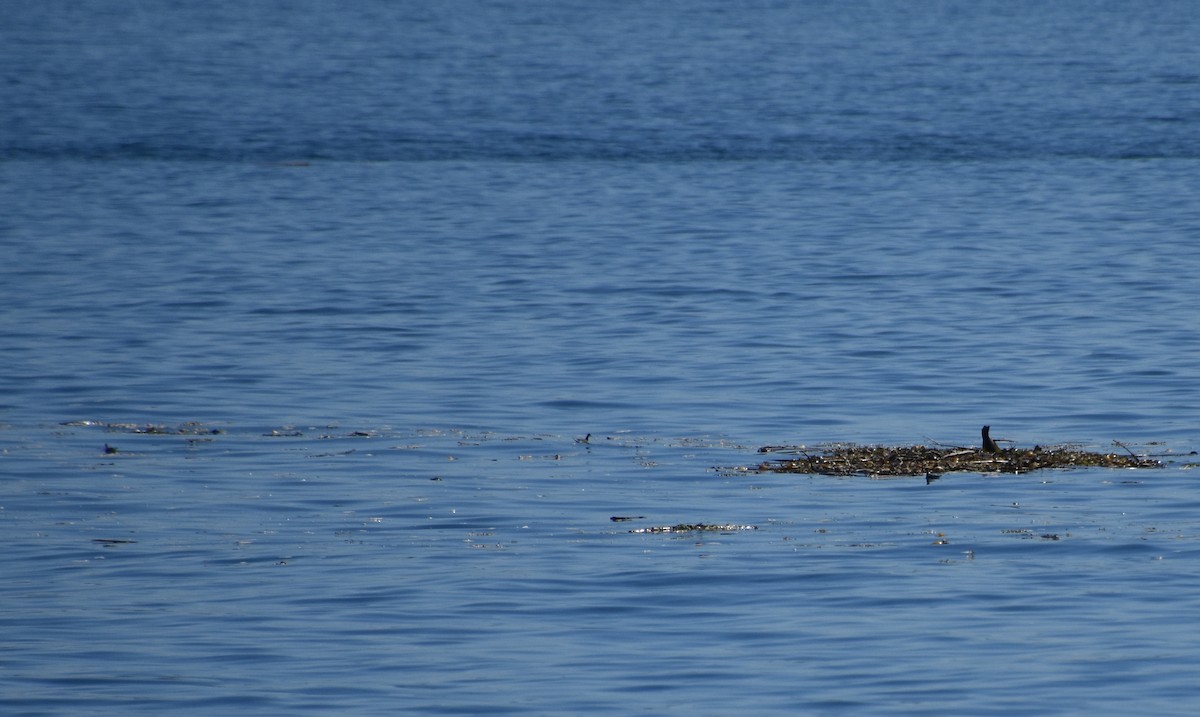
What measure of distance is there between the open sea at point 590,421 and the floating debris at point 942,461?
22 cm

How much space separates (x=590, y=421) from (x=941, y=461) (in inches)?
159

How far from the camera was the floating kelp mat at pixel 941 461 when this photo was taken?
15.9 meters

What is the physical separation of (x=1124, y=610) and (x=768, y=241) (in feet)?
78.2

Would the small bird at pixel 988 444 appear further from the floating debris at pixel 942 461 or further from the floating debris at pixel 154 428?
the floating debris at pixel 154 428

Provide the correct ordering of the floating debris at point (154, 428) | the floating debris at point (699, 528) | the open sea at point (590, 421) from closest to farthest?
1. the open sea at point (590, 421)
2. the floating debris at point (699, 528)
3. the floating debris at point (154, 428)

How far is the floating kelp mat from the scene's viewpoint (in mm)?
15883

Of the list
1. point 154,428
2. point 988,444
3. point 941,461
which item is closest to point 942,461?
point 941,461

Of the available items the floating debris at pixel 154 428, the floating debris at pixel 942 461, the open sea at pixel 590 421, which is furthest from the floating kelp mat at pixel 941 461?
the floating debris at pixel 154 428

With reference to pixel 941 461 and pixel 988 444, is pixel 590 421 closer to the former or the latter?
pixel 941 461

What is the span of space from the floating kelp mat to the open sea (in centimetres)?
22

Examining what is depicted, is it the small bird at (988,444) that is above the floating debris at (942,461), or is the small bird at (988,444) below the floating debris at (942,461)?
above

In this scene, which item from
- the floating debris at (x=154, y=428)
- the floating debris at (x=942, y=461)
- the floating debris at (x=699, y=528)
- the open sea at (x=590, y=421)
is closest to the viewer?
the open sea at (x=590, y=421)

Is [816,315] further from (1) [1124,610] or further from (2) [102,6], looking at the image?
(2) [102,6]

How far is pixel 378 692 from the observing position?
10.9 metres
